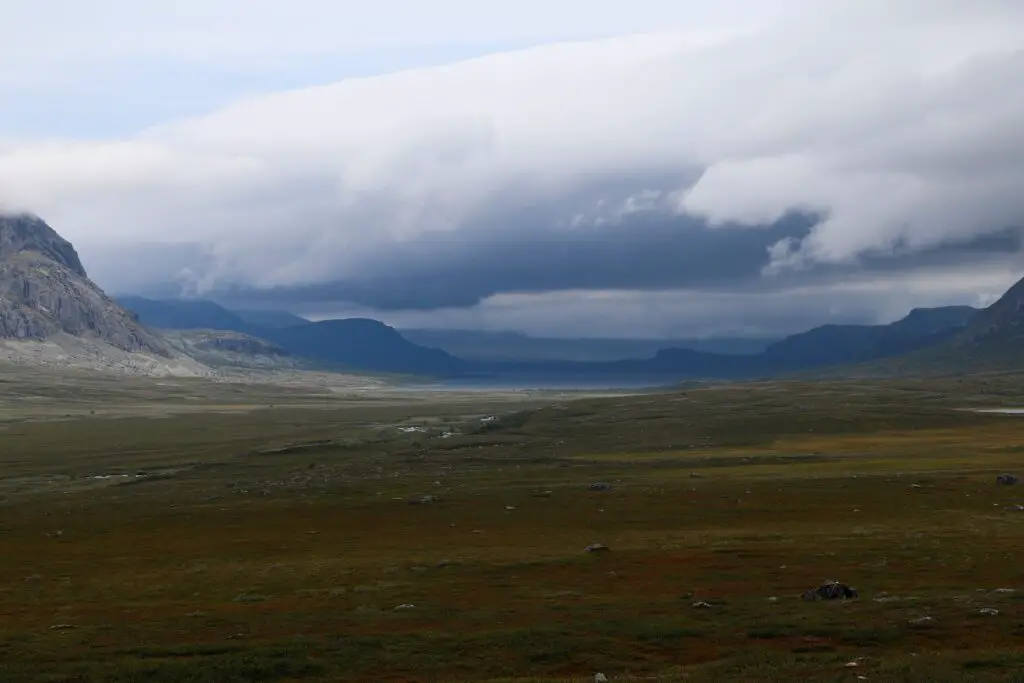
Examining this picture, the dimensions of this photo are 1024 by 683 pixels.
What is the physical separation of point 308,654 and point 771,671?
19435mm

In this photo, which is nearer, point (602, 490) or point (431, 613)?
point (431, 613)

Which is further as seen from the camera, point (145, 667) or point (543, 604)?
point (543, 604)

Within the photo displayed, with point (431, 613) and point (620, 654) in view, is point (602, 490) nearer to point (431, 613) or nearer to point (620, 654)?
point (431, 613)

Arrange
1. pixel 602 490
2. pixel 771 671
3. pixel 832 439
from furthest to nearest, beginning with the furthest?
pixel 832 439 → pixel 602 490 → pixel 771 671

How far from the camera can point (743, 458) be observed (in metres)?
155

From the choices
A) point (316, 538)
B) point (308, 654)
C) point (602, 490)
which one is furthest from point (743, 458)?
point (308, 654)

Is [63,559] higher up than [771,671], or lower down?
lower down

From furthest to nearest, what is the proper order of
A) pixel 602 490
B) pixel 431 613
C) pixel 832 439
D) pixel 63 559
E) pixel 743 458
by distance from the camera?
pixel 832 439
pixel 743 458
pixel 602 490
pixel 63 559
pixel 431 613

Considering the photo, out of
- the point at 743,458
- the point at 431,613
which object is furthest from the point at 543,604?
the point at 743,458

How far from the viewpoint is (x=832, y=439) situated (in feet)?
655

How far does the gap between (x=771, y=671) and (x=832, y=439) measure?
179 metres

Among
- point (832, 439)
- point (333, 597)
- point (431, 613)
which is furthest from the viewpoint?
point (832, 439)

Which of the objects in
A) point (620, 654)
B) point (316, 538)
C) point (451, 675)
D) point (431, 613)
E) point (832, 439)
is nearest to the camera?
point (451, 675)

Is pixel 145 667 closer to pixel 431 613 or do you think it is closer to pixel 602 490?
pixel 431 613
